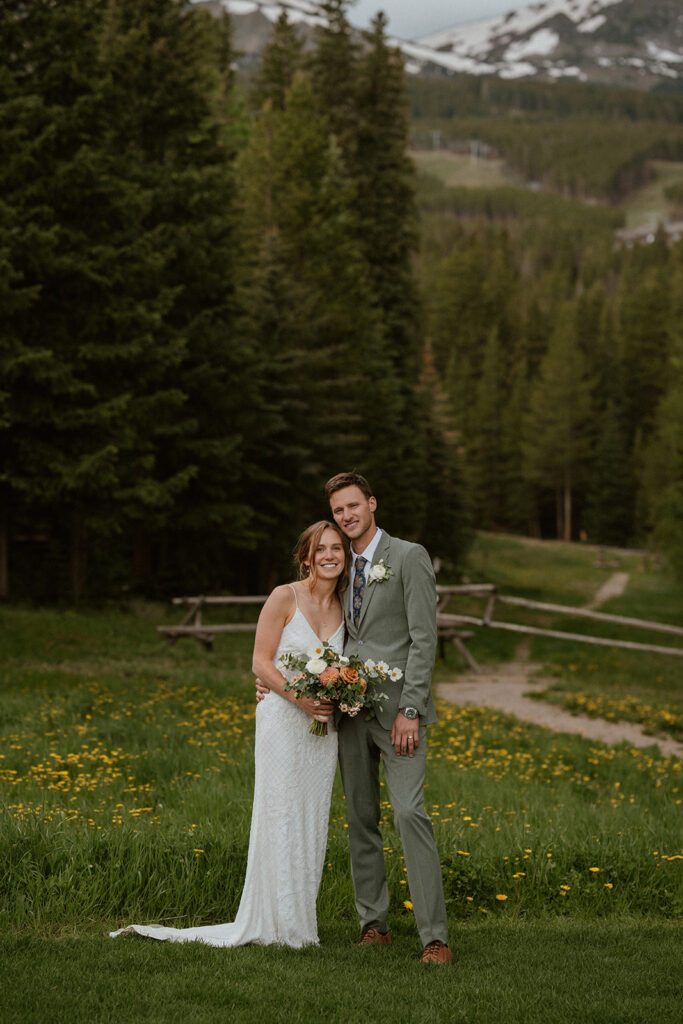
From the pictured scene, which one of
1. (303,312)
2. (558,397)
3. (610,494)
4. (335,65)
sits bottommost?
(610,494)

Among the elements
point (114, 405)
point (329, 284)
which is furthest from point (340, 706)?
point (329, 284)

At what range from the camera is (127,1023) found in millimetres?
4207

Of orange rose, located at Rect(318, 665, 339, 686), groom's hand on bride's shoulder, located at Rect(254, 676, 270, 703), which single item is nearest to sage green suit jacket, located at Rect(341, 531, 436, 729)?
orange rose, located at Rect(318, 665, 339, 686)

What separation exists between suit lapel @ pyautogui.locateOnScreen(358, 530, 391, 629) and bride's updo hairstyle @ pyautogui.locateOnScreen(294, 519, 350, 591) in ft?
0.54

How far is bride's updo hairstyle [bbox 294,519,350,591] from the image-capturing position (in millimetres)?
5480

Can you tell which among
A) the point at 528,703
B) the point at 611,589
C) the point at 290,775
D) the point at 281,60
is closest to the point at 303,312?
the point at 528,703

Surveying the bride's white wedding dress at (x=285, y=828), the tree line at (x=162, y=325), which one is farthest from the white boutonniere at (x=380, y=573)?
the tree line at (x=162, y=325)

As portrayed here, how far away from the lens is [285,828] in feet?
17.9

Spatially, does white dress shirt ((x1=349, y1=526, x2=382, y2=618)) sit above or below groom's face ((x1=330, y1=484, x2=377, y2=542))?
below

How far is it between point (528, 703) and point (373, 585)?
11626 mm

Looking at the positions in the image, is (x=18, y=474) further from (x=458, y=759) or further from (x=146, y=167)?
(x=458, y=759)

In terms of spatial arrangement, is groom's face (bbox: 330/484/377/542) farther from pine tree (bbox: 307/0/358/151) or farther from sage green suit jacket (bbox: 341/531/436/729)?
pine tree (bbox: 307/0/358/151)

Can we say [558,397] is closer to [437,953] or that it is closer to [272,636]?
[272,636]

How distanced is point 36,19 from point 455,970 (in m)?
20.1
